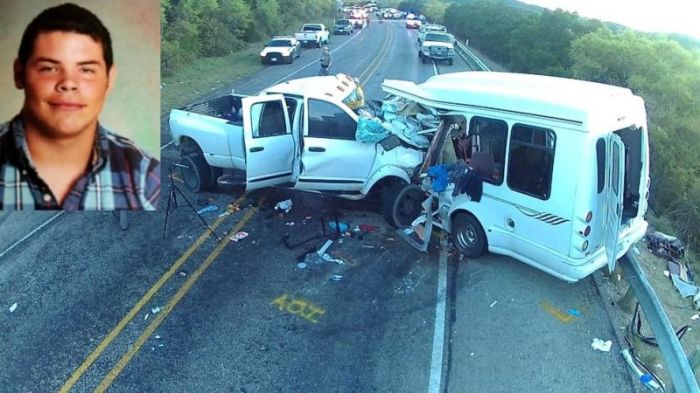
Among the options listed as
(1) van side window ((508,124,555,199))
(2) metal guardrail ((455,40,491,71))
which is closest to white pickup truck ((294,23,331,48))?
(2) metal guardrail ((455,40,491,71))

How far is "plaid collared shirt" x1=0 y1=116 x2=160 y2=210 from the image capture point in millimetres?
5004

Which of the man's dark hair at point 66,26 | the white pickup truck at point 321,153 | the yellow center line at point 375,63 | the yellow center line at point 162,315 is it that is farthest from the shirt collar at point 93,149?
the yellow center line at point 375,63

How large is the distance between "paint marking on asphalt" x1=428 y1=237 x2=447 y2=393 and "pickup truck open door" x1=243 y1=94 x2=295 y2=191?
9.94 feet

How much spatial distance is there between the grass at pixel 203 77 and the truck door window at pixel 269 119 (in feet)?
29.7

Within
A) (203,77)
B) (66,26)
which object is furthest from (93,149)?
(203,77)

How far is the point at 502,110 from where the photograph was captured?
797 centimetres

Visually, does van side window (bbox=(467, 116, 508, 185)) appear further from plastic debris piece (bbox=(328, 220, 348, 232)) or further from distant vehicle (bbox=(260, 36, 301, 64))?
distant vehicle (bbox=(260, 36, 301, 64))

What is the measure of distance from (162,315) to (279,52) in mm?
24429

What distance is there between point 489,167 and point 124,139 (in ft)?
16.5

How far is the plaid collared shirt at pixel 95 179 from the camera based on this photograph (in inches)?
197

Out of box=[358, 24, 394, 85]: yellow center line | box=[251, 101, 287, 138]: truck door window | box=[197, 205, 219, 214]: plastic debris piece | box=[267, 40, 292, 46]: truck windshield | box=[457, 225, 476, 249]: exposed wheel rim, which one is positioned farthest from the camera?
box=[267, 40, 292, 46]: truck windshield

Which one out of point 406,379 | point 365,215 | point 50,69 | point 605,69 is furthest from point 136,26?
point 605,69

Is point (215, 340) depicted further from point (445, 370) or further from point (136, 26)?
point (136, 26)

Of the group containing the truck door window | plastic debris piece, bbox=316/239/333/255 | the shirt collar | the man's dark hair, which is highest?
the man's dark hair
